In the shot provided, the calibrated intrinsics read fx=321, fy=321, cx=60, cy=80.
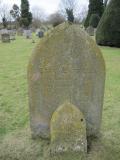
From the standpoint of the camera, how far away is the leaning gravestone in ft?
13.6

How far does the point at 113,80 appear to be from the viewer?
877 centimetres

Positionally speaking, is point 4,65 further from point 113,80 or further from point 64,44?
point 64,44

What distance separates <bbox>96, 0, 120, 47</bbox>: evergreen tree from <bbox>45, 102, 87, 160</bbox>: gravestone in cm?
1402

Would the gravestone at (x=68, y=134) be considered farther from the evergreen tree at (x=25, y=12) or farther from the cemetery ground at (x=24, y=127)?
the evergreen tree at (x=25, y=12)

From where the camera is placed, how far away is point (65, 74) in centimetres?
421

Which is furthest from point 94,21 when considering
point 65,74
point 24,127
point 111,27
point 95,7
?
point 65,74

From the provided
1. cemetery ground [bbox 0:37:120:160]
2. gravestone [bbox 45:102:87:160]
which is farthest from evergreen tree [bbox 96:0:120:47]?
gravestone [bbox 45:102:87:160]

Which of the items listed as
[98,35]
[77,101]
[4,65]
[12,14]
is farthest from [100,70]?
[12,14]

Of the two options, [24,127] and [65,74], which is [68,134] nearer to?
[65,74]

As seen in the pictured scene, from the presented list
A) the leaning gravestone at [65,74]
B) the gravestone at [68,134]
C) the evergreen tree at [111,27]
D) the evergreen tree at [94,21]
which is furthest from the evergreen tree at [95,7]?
the gravestone at [68,134]

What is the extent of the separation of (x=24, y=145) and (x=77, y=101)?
100 centimetres

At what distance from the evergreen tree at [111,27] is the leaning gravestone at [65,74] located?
13.9 meters

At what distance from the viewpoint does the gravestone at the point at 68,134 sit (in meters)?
4.25

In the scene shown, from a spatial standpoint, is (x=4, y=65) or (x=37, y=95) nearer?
(x=37, y=95)
